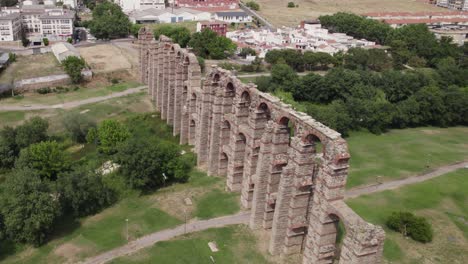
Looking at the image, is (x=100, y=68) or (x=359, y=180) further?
(x=100, y=68)

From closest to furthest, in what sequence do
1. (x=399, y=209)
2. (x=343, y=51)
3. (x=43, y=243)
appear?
(x=43, y=243)
(x=399, y=209)
(x=343, y=51)

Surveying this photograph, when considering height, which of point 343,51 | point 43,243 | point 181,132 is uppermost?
point 343,51

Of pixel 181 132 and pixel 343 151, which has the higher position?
pixel 343 151

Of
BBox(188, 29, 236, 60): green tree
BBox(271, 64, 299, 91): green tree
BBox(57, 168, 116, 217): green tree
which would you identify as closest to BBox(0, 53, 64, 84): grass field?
BBox(188, 29, 236, 60): green tree

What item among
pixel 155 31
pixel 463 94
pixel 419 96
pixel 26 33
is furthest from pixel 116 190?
pixel 26 33

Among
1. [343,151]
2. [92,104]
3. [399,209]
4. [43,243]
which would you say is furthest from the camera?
[92,104]

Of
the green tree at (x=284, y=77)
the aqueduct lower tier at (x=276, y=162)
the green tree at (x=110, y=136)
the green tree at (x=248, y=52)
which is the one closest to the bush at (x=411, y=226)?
the aqueduct lower tier at (x=276, y=162)

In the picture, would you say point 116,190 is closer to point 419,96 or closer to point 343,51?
point 419,96

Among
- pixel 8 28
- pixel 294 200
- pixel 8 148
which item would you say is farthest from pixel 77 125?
pixel 8 28
